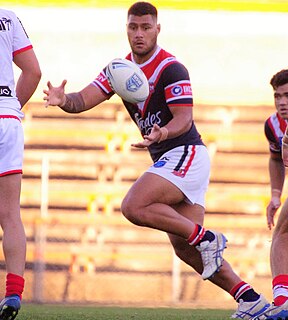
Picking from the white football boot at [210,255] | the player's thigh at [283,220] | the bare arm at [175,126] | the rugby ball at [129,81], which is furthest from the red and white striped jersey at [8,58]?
the player's thigh at [283,220]

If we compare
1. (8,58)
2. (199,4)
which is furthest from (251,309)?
(199,4)

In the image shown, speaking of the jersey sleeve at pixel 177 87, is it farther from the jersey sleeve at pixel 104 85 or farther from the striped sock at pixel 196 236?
the striped sock at pixel 196 236

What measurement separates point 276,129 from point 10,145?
2205 millimetres

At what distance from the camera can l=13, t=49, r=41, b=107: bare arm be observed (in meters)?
5.95

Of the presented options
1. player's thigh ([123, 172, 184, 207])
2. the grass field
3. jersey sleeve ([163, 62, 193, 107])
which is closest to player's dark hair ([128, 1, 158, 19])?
jersey sleeve ([163, 62, 193, 107])

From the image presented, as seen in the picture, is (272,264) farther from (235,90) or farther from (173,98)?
(235,90)

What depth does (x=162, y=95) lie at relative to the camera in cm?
644

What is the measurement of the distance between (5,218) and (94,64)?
388 inches

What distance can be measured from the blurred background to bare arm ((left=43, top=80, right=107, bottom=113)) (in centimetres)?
700

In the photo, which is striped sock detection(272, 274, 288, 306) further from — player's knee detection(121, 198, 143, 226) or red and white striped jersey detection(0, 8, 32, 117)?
red and white striped jersey detection(0, 8, 32, 117)

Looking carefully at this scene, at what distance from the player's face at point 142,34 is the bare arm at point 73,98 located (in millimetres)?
371

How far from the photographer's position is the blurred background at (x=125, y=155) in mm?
14008

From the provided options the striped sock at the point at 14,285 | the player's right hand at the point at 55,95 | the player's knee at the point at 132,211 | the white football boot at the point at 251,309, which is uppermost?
the player's right hand at the point at 55,95

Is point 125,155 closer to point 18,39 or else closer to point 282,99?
point 282,99
